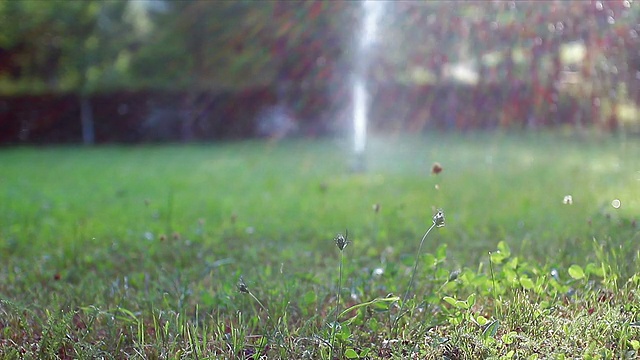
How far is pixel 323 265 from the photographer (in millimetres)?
2861

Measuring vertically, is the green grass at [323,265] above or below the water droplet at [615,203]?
below

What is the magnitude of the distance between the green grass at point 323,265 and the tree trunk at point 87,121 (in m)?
6.87

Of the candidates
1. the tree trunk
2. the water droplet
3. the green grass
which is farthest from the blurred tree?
the water droplet

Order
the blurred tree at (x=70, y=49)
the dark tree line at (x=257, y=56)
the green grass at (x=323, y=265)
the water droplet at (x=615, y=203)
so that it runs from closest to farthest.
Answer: the green grass at (x=323, y=265)
the water droplet at (x=615, y=203)
the dark tree line at (x=257, y=56)
the blurred tree at (x=70, y=49)

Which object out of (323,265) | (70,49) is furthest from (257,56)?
(323,265)

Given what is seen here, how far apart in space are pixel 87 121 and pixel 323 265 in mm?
11483

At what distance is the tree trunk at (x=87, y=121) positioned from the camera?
511 inches

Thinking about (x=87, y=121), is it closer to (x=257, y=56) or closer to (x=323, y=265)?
(x=257, y=56)

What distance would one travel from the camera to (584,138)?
9656 millimetres

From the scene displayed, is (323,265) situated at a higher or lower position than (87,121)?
lower

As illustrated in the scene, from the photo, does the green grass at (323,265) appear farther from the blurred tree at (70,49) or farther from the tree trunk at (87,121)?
the blurred tree at (70,49)

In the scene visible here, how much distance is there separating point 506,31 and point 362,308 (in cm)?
811

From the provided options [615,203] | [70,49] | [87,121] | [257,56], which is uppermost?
[70,49]

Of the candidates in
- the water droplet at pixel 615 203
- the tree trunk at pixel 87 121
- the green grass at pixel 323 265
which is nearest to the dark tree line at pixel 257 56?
the tree trunk at pixel 87 121
